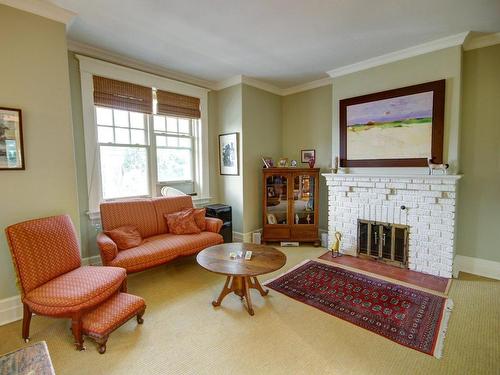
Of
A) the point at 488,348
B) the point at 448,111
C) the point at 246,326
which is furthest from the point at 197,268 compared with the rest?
the point at 448,111

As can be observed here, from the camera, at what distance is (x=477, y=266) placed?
10.3ft

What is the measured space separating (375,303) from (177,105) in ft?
12.2

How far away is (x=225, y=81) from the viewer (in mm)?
4422

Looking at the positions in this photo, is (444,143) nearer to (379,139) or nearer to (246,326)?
(379,139)

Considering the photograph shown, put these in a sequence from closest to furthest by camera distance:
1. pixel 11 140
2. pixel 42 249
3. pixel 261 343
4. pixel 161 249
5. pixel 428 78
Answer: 1. pixel 261 343
2. pixel 42 249
3. pixel 11 140
4. pixel 161 249
5. pixel 428 78

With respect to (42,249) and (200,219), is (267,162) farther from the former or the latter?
(42,249)

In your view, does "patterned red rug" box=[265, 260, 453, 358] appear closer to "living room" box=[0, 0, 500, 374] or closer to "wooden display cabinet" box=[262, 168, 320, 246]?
"living room" box=[0, 0, 500, 374]

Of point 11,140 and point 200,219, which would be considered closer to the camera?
point 11,140

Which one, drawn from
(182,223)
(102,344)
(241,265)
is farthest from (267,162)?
(102,344)

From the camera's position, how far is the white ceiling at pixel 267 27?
7.68 ft

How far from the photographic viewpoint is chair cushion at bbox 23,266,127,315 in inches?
73.6

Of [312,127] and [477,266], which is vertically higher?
[312,127]

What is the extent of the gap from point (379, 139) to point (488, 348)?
248 cm

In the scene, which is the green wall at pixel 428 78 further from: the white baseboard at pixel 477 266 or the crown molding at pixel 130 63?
the crown molding at pixel 130 63
